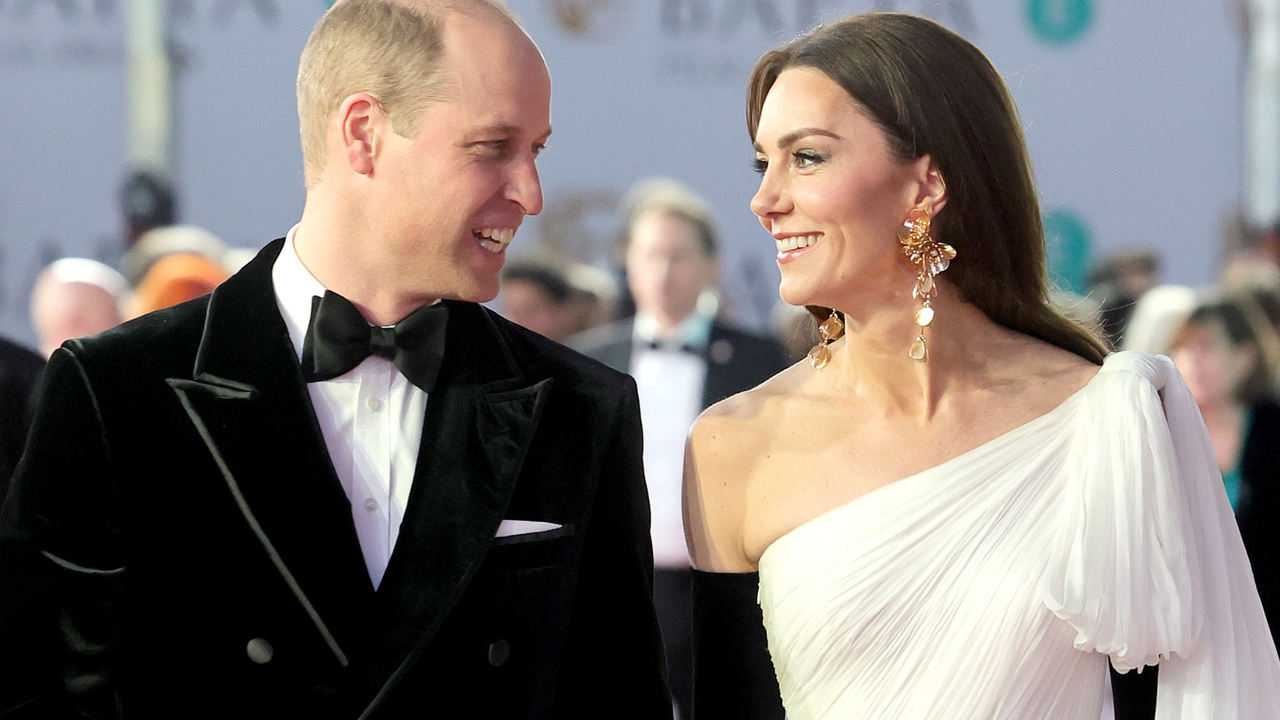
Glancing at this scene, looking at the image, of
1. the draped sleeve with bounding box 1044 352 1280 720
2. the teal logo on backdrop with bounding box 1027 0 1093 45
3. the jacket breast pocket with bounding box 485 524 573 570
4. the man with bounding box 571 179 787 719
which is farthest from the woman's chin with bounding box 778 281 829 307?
the teal logo on backdrop with bounding box 1027 0 1093 45

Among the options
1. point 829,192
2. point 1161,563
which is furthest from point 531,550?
point 1161,563

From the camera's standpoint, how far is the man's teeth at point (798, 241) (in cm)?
275

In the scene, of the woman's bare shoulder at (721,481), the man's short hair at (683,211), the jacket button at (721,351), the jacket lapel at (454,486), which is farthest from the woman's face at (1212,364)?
the jacket lapel at (454,486)

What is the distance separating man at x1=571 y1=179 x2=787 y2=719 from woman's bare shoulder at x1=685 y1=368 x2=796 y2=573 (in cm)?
259

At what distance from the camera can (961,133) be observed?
2.79 meters

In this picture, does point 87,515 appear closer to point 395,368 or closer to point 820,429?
point 395,368

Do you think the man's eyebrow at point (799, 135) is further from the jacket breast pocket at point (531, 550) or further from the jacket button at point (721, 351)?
the jacket button at point (721, 351)

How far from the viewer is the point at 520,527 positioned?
233cm

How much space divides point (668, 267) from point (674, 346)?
339 mm

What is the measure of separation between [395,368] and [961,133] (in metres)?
1.15

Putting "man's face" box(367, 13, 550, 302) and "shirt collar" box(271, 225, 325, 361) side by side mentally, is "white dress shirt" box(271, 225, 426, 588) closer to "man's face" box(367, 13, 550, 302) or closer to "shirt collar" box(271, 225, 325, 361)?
"shirt collar" box(271, 225, 325, 361)

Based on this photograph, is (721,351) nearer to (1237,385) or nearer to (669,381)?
(669,381)

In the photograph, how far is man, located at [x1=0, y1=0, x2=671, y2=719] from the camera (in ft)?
7.00

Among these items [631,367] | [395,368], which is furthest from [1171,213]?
[395,368]
